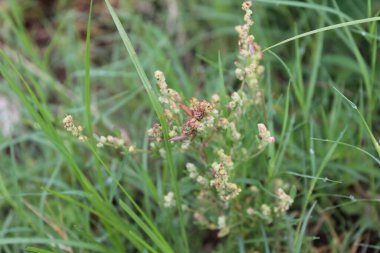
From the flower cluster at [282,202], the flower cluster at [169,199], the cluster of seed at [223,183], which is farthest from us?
the flower cluster at [169,199]

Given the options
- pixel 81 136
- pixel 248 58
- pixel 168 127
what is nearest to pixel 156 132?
pixel 168 127

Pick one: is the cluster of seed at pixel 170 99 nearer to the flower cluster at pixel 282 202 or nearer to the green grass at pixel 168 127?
the green grass at pixel 168 127

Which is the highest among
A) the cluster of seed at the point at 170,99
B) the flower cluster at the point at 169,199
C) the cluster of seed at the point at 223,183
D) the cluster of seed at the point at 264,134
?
the cluster of seed at the point at 170,99

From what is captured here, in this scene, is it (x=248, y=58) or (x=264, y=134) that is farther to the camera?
(x=248, y=58)

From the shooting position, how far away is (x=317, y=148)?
6.07 ft

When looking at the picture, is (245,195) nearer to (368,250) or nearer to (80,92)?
(368,250)

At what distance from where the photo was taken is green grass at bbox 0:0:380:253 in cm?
152

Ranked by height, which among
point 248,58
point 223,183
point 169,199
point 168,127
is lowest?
point 169,199

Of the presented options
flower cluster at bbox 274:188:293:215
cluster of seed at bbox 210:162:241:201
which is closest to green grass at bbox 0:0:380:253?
flower cluster at bbox 274:188:293:215

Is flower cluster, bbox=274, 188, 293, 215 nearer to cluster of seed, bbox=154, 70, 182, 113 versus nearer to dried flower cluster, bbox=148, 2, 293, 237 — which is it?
dried flower cluster, bbox=148, 2, 293, 237

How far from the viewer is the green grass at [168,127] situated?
1524mm

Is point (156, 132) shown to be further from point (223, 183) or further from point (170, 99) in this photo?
point (223, 183)

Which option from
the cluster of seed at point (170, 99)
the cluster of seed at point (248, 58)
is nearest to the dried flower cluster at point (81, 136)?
the cluster of seed at point (170, 99)

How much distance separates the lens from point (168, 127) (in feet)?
4.54
